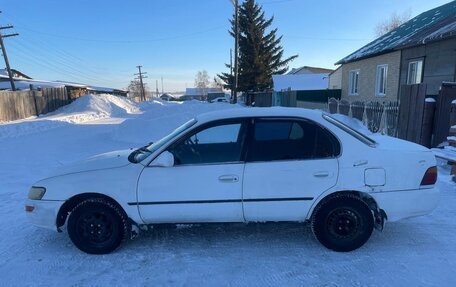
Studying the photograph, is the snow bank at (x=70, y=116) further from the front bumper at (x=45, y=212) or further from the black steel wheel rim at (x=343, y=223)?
the black steel wheel rim at (x=343, y=223)

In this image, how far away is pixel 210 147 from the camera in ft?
12.9

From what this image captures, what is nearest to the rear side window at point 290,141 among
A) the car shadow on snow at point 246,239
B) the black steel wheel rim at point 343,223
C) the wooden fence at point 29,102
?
the black steel wheel rim at point 343,223

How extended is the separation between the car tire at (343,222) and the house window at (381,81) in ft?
50.8

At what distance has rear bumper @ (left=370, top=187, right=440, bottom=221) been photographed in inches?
144

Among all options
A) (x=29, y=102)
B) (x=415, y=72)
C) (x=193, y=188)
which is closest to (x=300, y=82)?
(x=415, y=72)

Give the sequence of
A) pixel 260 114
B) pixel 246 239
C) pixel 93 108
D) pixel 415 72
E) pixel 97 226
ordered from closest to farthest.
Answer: pixel 97 226
pixel 260 114
pixel 246 239
pixel 415 72
pixel 93 108

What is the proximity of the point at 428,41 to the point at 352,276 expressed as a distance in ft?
39.9

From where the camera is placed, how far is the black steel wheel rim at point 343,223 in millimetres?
3676

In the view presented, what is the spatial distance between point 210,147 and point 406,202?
87.0 inches

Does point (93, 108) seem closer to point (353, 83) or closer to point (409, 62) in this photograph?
point (353, 83)

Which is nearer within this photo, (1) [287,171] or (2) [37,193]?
(1) [287,171]

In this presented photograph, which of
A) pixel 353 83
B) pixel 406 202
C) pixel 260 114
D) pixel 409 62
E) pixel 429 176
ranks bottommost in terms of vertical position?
pixel 406 202

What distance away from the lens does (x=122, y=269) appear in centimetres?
344

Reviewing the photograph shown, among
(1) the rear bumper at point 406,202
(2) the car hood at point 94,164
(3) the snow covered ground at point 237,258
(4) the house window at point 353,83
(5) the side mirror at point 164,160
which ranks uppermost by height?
(4) the house window at point 353,83
